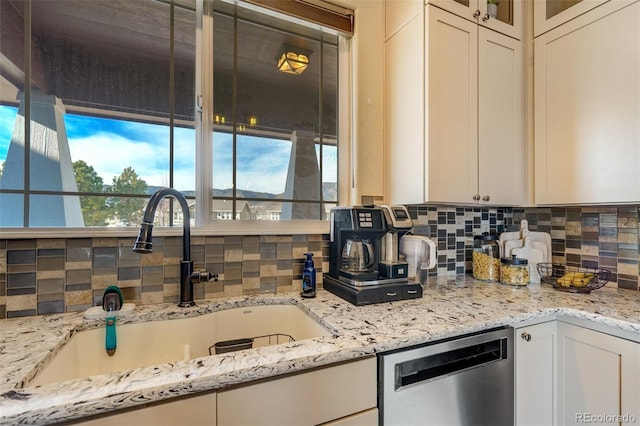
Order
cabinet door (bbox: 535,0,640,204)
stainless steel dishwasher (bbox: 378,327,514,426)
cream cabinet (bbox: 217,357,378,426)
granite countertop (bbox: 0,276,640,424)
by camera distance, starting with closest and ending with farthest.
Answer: granite countertop (bbox: 0,276,640,424) < cream cabinet (bbox: 217,357,378,426) < stainless steel dishwasher (bbox: 378,327,514,426) < cabinet door (bbox: 535,0,640,204)

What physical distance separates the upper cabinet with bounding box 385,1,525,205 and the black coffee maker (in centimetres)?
31

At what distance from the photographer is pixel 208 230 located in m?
1.26

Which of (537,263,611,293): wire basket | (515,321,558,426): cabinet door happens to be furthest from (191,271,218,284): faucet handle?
(537,263,611,293): wire basket

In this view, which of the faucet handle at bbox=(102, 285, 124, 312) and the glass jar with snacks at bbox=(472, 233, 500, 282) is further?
the glass jar with snacks at bbox=(472, 233, 500, 282)

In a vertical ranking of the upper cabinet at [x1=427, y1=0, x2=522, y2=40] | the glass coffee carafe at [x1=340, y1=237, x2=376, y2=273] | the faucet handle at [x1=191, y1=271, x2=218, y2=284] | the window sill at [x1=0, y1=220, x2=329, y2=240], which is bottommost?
the faucet handle at [x1=191, y1=271, x2=218, y2=284]

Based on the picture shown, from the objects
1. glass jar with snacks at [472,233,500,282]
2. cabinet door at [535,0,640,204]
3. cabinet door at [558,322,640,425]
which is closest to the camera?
cabinet door at [558,322,640,425]

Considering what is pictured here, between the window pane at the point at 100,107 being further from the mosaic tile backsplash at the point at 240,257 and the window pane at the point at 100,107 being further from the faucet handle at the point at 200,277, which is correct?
the faucet handle at the point at 200,277

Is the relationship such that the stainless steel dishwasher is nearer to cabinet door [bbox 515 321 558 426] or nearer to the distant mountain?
cabinet door [bbox 515 321 558 426]

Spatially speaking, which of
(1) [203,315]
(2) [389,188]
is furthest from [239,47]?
(1) [203,315]

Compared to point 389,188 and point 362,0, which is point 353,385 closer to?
point 389,188

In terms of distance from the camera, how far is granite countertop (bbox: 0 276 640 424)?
1.93ft

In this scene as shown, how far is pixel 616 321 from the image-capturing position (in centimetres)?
101

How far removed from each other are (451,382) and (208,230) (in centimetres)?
106

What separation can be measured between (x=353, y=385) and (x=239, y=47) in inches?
57.7
